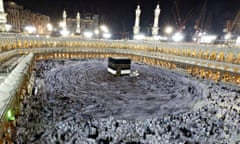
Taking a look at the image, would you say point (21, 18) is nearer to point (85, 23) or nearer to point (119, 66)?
point (85, 23)

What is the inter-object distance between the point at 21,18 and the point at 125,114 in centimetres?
5974

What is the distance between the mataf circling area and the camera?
5246 mm

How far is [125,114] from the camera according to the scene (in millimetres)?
6902

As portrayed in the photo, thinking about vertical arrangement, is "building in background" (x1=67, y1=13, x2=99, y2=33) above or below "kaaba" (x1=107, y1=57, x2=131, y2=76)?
above

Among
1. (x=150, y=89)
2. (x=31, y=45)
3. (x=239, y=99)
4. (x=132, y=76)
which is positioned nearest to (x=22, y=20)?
(x=31, y=45)

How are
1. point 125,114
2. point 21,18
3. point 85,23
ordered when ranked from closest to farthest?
point 125,114
point 21,18
point 85,23

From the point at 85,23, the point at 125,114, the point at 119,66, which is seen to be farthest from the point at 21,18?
the point at 125,114

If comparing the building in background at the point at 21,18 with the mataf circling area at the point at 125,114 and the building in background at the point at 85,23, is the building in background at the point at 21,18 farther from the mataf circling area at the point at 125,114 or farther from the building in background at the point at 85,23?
the mataf circling area at the point at 125,114

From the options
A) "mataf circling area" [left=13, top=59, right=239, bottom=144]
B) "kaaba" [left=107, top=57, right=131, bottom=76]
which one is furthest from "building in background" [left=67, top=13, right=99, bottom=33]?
"mataf circling area" [left=13, top=59, right=239, bottom=144]

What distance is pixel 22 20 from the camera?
5381 cm

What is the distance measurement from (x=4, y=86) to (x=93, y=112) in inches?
133

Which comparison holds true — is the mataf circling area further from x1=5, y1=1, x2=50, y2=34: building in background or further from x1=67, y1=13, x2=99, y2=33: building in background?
x1=67, y1=13, x2=99, y2=33: building in background

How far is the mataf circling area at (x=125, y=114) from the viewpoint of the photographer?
525cm

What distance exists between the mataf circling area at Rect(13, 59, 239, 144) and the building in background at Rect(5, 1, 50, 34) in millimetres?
41985
